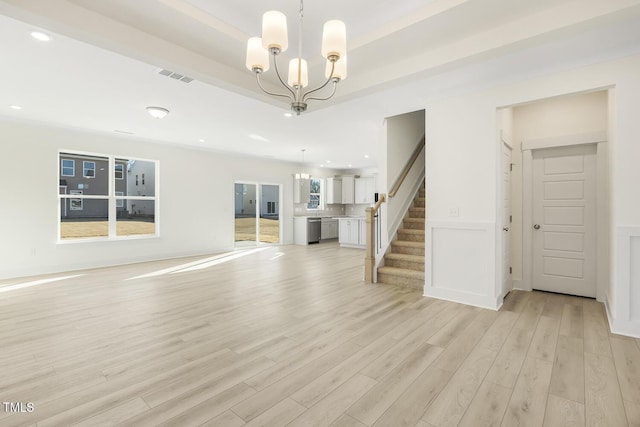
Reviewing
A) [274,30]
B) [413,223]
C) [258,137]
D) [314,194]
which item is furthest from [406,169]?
[314,194]

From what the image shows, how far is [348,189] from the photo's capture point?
37.0 ft

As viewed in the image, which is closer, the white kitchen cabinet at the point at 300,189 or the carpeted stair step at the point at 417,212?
the carpeted stair step at the point at 417,212

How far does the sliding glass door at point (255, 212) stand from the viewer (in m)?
8.94

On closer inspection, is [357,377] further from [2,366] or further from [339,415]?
[2,366]

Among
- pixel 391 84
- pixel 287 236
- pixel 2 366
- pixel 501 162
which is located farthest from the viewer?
pixel 287 236

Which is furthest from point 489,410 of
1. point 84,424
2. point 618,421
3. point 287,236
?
point 287,236

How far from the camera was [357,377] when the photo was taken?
2137 millimetres

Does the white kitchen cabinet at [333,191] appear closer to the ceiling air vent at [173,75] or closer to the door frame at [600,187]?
the door frame at [600,187]

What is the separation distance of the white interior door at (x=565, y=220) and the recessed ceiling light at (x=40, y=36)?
581 centimetres

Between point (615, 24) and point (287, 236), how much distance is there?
340 inches

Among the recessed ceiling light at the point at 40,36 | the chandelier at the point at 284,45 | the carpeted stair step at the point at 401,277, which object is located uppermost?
the recessed ceiling light at the point at 40,36

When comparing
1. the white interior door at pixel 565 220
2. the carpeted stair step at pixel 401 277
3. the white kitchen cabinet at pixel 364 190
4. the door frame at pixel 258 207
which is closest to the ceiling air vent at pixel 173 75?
the carpeted stair step at pixel 401 277

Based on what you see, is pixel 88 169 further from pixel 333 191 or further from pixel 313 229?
pixel 333 191

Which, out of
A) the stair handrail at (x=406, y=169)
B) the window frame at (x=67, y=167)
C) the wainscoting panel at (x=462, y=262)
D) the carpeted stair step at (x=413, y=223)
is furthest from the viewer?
the window frame at (x=67, y=167)
